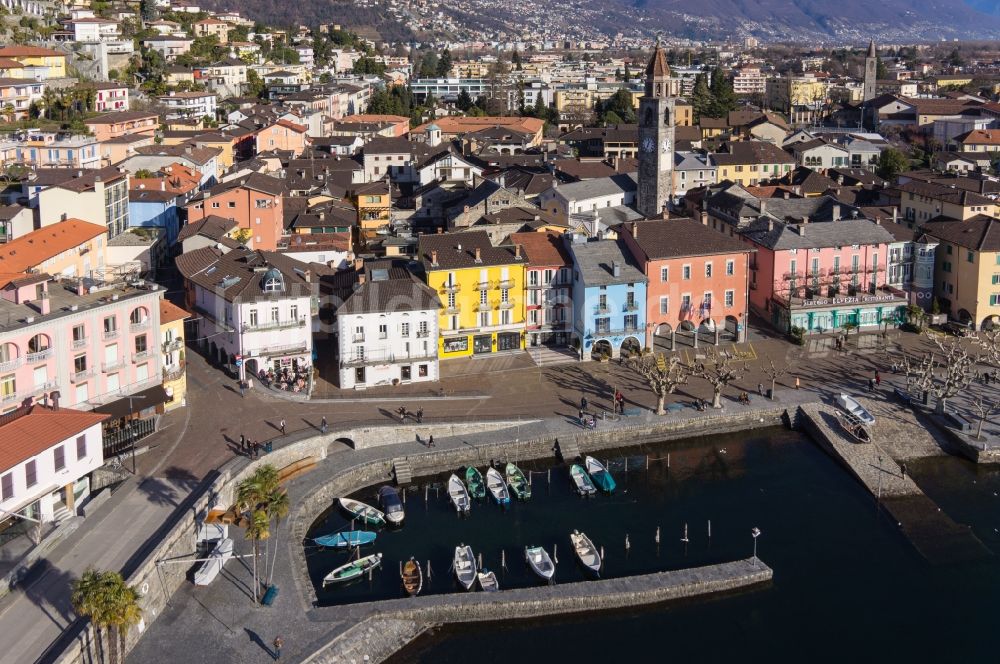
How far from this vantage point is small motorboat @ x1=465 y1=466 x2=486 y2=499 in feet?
100

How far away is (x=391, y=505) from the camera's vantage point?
96.8 ft

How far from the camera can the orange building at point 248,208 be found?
49.1 m

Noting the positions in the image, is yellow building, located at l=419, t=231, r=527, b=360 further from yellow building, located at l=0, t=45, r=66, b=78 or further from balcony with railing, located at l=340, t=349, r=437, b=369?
yellow building, located at l=0, t=45, r=66, b=78

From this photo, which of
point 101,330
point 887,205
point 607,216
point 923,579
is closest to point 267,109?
point 607,216

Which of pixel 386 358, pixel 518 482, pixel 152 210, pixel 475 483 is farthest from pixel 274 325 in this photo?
pixel 152 210

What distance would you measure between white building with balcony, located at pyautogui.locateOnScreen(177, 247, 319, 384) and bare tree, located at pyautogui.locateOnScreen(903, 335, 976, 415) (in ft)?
70.4

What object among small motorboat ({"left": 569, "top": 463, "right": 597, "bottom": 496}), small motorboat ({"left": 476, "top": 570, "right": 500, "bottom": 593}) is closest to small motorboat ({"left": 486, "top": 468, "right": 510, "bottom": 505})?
small motorboat ({"left": 569, "top": 463, "right": 597, "bottom": 496})

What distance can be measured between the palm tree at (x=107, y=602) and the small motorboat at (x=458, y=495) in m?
11.4

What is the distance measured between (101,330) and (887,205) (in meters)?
40.4

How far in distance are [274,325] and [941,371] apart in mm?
24383

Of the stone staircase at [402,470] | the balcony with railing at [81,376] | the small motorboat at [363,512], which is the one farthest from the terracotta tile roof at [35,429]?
the stone staircase at [402,470]

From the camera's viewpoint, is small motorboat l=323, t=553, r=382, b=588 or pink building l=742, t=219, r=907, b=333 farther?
pink building l=742, t=219, r=907, b=333

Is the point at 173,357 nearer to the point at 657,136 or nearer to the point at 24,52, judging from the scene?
the point at 657,136

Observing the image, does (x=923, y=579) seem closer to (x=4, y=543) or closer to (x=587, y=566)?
(x=587, y=566)
